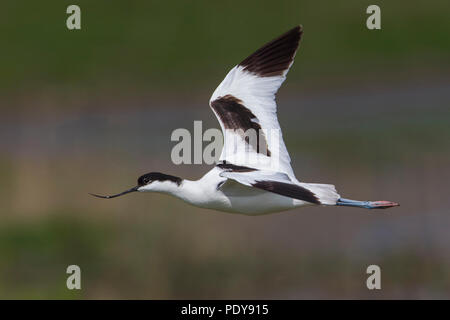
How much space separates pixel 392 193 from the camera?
9.12m

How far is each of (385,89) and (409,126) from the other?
1172mm

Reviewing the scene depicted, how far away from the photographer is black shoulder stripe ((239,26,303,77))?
6.09 metres

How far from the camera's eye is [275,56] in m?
6.18

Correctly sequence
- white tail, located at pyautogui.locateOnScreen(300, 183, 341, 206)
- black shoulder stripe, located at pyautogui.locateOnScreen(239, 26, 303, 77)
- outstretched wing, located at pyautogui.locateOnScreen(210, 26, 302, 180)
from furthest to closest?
black shoulder stripe, located at pyautogui.locateOnScreen(239, 26, 303, 77)
outstretched wing, located at pyautogui.locateOnScreen(210, 26, 302, 180)
white tail, located at pyautogui.locateOnScreen(300, 183, 341, 206)

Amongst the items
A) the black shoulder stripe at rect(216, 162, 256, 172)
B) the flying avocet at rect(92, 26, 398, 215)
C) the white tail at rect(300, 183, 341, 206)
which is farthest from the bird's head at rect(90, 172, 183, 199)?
the white tail at rect(300, 183, 341, 206)

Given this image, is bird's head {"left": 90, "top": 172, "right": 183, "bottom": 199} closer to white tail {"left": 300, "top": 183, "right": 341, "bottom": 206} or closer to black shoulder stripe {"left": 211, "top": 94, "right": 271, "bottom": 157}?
black shoulder stripe {"left": 211, "top": 94, "right": 271, "bottom": 157}

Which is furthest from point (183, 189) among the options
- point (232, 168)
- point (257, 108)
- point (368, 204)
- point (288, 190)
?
point (368, 204)

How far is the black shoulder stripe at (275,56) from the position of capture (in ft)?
20.0

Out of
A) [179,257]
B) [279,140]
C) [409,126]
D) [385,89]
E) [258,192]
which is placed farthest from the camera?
[385,89]

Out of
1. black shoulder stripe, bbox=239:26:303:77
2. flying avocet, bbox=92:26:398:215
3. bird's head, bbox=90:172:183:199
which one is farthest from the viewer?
black shoulder stripe, bbox=239:26:303:77

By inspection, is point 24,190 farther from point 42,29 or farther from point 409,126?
point 409,126

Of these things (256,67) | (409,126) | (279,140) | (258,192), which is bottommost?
(258,192)

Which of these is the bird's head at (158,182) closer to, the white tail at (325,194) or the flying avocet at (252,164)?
the flying avocet at (252,164)

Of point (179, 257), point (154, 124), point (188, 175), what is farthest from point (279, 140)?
point (154, 124)
